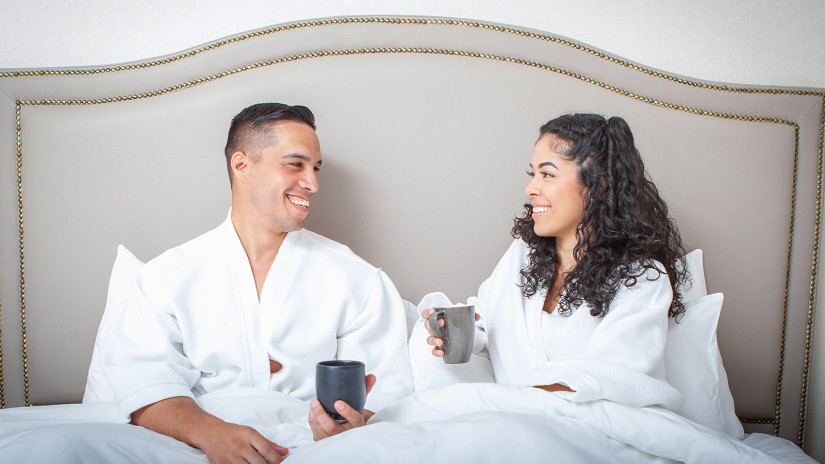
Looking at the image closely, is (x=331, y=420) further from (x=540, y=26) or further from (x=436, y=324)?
(x=540, y=26)

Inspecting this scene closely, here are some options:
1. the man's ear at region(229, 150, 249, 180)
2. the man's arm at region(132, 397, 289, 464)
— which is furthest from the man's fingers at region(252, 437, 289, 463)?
the man's ear at region(229, 150, 249, 180)

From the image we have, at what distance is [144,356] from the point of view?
142 centimetres

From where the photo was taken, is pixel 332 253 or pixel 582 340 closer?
pixel 582 340

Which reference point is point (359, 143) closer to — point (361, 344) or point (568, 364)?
point (361, 344)

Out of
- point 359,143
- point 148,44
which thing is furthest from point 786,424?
point 148,44

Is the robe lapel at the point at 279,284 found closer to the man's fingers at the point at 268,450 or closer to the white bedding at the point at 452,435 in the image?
the white bedding at the point at 452,435

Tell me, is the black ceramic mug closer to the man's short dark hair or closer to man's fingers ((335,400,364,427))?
man's fingers ((335,400,364,427))

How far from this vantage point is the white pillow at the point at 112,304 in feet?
5.13

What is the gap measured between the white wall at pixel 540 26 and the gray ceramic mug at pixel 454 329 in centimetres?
109

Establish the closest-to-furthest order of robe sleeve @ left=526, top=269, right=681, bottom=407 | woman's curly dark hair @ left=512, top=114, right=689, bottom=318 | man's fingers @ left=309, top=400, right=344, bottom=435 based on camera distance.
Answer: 1. man's fingers @ left=309, top=400, right=344, bottom=435
2. robe sleeve @ left=526, top=269, right=681, bottom=407
3. woman's curly dark hair @ left=512, top=114, right=689, bottom=318

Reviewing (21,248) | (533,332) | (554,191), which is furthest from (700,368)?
(21,248)

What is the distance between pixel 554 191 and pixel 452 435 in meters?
0.69

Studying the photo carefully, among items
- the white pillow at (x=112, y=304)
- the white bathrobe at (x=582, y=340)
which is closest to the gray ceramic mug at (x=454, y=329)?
the white bathrobe at (x=582, y=340)

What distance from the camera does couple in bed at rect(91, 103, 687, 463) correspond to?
1.34 metres
